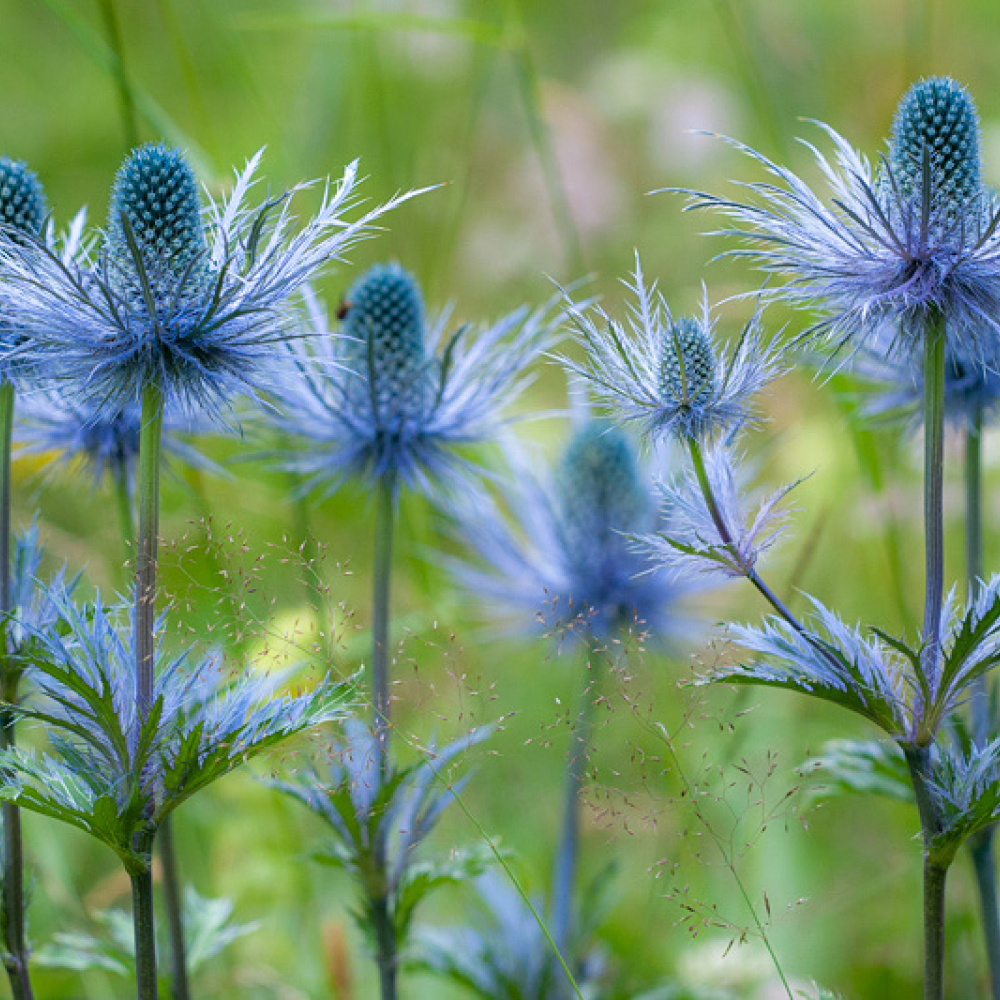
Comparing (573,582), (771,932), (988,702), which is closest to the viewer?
(988,702)

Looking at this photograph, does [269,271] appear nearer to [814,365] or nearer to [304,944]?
[814,365]

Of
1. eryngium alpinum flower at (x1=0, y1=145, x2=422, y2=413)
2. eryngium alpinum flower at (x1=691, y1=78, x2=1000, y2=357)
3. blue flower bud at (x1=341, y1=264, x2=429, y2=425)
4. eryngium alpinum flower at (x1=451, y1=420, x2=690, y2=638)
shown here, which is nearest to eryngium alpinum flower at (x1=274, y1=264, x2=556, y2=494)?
blue flower bud at (x1=341, y1=264, x2=429, y2=425)

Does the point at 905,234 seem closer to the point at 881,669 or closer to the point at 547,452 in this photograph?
the point at 881,669

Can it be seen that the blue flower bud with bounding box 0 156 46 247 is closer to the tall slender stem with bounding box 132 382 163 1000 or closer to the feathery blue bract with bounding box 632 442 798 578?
the tall slender stem with bounding box 132 382 163 1000

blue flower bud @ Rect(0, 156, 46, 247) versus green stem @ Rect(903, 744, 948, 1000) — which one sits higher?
blue flower bud @ Rect(0, 156, 46, 247)

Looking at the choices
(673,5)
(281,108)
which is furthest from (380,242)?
(673,5)

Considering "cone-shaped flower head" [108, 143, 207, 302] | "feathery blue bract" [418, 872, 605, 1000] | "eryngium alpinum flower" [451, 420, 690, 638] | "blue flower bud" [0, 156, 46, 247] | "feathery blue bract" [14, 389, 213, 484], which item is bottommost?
"feathery blue bract" [418, 872, 605, 1000]
